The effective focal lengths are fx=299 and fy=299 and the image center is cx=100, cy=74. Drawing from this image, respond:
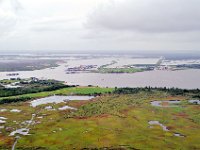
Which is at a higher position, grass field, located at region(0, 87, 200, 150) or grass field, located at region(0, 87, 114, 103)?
grass field, located at region(0, 87, 114, 103)

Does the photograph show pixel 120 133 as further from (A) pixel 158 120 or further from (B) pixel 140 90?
(B) pixel 140 90

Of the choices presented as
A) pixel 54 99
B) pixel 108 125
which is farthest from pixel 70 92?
pixel 108 125

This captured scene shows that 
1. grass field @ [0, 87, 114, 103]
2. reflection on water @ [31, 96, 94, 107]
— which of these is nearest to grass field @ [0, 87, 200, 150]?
reflection on water @ [31, 96, 94, 107]

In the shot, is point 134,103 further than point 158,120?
Yes

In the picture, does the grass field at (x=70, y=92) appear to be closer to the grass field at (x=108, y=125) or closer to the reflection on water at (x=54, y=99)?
the reflection on water at (x=54, y=99)

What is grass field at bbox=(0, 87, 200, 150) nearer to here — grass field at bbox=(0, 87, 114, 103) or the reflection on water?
the reflection on water

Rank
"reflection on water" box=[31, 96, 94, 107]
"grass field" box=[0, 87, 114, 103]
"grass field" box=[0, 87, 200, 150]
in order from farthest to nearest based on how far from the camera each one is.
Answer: "grass field" box=[0, 87, 114, 103] < "reflection on water" box=[31, 96, 94, 107] < "grass field" box=[0, 87, 200, 150]

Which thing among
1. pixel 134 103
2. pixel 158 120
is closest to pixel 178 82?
pixel 134 103

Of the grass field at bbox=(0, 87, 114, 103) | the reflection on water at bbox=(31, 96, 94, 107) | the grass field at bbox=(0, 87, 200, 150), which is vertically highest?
the grass field at bbox=(0, 87, 114, 103)

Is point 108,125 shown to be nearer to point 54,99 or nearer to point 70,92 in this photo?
point 54,99
